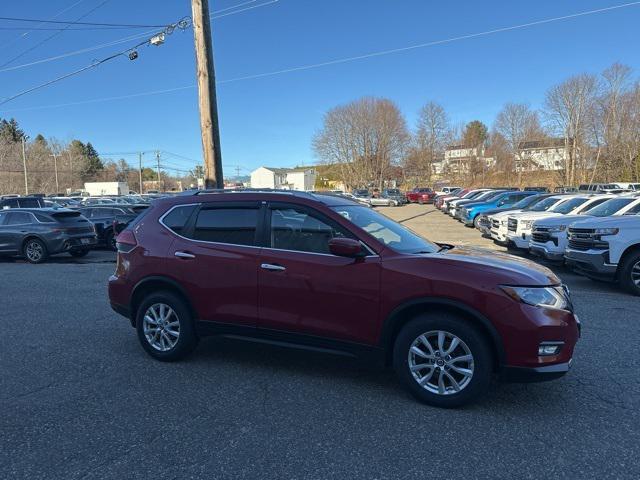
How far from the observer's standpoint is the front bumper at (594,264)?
8.17m

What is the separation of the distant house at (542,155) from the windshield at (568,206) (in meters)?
48.3

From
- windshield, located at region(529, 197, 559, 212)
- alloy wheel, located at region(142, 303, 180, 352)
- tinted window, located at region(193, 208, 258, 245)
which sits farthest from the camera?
windshield, located at region(529, 197, 559, 212)

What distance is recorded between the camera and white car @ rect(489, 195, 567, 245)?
14.1m

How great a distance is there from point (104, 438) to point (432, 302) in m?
2.67

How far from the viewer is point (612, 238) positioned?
8133mm

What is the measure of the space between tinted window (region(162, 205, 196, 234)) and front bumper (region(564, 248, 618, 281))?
708 centimetres

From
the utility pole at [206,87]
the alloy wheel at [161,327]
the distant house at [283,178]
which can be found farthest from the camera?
the distant house at [283,178]

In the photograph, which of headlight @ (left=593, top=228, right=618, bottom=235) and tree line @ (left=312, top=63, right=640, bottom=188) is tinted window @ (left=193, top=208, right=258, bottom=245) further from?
tree line @ (left=312, top=63, right=640, bottom=188)

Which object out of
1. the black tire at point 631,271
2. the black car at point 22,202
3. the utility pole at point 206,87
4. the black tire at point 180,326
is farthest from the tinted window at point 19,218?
the black tire at point 631,271

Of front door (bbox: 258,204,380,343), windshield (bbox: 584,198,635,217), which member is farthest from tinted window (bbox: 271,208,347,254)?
windshield (bbox: 584,198,635,217)

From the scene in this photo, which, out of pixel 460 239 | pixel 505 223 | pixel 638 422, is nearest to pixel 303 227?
pixel 638 422

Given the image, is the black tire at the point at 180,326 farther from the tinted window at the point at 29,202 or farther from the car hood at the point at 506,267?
the tinted window at the point at 29,202

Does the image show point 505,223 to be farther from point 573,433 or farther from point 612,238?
point 573,433

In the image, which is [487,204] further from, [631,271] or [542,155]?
[542,155]
